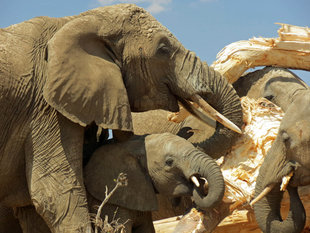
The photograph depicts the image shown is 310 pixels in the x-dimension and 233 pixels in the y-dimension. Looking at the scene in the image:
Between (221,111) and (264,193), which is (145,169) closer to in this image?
(221,111)

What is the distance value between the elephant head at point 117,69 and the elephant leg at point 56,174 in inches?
7.2

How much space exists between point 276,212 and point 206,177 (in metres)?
0.85

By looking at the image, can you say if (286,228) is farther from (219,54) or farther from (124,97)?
(219,54)

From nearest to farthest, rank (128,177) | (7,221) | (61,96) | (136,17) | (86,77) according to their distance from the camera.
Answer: (61,96), (86,77), (128,177), (136,17), (7,221)

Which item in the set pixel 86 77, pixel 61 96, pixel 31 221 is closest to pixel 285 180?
pixel 86 77

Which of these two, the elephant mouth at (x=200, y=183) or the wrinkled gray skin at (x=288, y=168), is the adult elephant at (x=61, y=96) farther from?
the wrinkled gray skin at (x=288, y=168)

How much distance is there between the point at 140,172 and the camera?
6863 mm

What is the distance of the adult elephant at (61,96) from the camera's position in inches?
255

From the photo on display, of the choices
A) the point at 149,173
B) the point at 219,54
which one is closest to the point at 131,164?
the point at 149,173

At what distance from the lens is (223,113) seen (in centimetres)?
721

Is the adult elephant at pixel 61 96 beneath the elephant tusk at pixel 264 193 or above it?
above

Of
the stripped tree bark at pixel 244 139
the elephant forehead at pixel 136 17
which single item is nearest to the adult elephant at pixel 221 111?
the stripped tree bark at pixel 244 139

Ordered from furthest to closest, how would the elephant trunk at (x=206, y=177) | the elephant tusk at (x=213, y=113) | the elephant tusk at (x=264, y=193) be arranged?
1. the elephant tusk at (x=213, y=113)
2. the elephant tusk at (x=264, y=193)
3. the elephant trunk at (x=206, y=177)

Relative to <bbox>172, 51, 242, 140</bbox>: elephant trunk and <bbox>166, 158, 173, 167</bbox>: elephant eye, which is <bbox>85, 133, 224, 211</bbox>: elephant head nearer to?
<bbox>166, 158, 173, 167</bbox>: elephant eye
